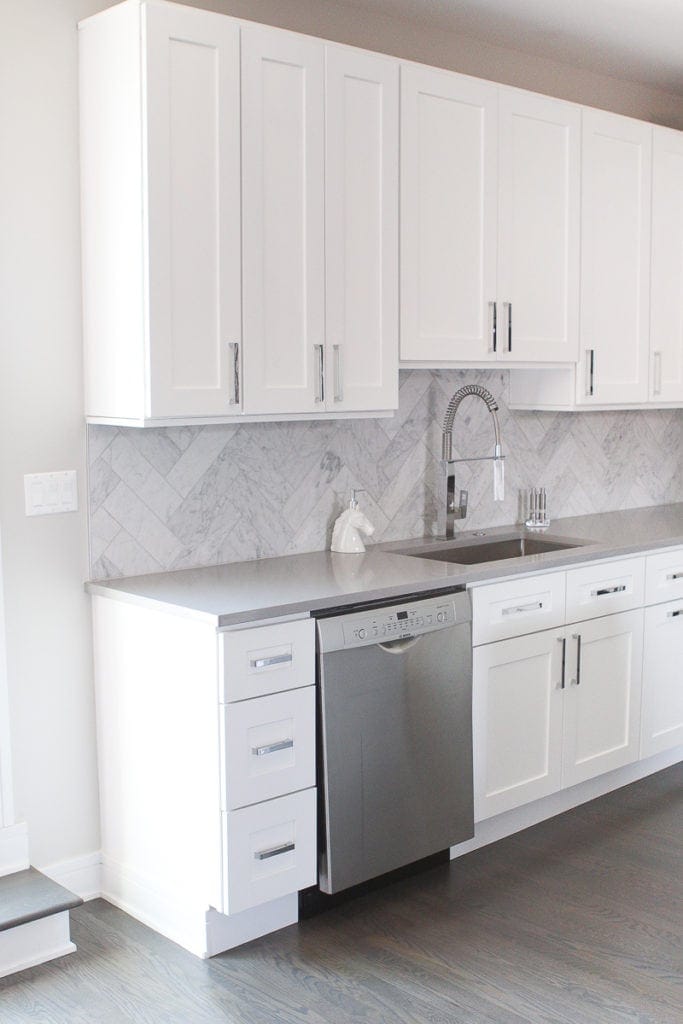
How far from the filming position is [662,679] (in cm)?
401

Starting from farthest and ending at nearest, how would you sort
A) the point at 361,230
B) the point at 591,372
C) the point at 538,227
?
the point at 591,372, the point at 538,227, the point at 361,230

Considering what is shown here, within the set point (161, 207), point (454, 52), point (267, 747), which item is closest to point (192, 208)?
point (161, 207)

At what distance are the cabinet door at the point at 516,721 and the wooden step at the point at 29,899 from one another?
46.9 inches

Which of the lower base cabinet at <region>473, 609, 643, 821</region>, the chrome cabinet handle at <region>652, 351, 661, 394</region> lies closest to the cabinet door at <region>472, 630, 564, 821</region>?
the lower base cabinet at <region>473, 609, 643, 821</region>

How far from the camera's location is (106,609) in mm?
3086

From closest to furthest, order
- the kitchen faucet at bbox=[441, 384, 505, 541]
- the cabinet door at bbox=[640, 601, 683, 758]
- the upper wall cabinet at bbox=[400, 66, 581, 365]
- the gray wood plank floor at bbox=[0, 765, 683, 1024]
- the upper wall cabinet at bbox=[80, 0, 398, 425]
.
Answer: the gray wood plank floor at bbox=[0, 765, 683, 1024]
the upper wall cabinet at bbox=[80, 0, 398, 425]
the upper wall cabinet at bbox=[400, 66, 581, 365]
the kitchen faucet at bbox=[441, 384, 505, 541]
the cabinet door at bbox=[640, 601, 683, 758]

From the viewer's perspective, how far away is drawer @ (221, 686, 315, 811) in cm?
272

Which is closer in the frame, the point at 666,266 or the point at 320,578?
the point at 320,578

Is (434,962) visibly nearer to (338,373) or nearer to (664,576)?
(338,373)

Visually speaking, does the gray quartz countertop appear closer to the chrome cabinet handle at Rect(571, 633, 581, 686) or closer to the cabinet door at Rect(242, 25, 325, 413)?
the chrome cabinet handle at Rect(571, 633, 581, 686)

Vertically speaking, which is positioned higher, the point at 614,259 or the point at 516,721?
the point at 614,259

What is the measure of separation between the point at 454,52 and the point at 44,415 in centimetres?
201

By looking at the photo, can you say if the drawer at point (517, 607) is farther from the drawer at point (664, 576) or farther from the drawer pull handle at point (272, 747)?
the drawer pull handle at point (272, 747)

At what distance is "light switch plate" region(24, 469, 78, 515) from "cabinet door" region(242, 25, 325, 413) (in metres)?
0.52
